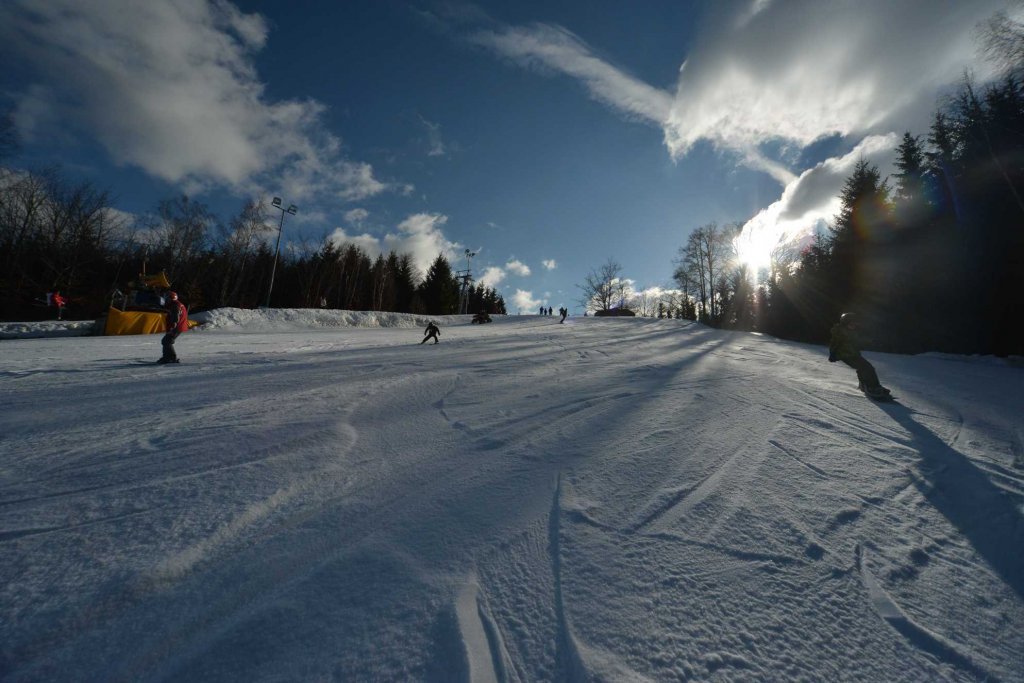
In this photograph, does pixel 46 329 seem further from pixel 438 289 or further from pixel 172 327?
pixel 438 289

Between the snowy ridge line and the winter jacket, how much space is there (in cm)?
1096

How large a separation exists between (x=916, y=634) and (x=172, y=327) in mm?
11205

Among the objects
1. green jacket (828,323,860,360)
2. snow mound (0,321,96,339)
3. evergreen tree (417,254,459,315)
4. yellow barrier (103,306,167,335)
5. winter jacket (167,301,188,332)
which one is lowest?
snow mound (0,321,96,339)

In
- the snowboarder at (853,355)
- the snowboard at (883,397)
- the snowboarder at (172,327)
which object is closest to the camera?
the snowboard at (883,397)

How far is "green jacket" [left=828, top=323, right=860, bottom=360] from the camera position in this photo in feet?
21.1

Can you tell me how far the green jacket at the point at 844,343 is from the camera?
6.42 meters

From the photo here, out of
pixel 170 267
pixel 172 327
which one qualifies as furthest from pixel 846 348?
pixel 170 267

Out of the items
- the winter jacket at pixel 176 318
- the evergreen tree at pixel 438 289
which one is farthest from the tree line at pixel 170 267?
the winter jacket at pixel 176 318

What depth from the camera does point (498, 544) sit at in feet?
6.91

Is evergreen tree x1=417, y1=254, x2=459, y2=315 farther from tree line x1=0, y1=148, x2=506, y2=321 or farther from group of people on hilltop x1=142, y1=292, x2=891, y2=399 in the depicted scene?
group of people on hilltop x1=142, y1=292, x2=891, y2=399

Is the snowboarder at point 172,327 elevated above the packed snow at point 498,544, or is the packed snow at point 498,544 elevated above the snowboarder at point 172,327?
the snowboarder at point 172,327

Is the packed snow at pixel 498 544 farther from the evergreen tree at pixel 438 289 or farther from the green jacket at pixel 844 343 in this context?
the evergreen tree at pixel 438 289

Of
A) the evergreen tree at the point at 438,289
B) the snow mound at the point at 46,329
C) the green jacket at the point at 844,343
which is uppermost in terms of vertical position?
the evergreen tree at the point at 438,289

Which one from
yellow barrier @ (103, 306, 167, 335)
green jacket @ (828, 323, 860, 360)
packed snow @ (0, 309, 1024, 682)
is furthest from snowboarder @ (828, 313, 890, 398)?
yellow barrier @ (103, 306, 167, 335)
